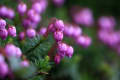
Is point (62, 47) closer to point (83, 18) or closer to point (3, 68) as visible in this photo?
point (3, 68)

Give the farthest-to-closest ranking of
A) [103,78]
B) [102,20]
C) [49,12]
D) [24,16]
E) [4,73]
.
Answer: [102,20], [49,12], [103,78], [24,16], [4,73]

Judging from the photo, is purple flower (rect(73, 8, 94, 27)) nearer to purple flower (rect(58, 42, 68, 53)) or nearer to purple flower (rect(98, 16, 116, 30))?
purple flower (rect(98, 16, 116, 30))

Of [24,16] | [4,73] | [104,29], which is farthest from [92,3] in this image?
[4,73]

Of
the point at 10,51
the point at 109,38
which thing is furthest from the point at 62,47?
the point at 109,38

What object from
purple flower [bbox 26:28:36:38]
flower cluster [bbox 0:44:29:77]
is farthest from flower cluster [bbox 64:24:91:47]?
flower cluster [bbox 0:44:29:77]

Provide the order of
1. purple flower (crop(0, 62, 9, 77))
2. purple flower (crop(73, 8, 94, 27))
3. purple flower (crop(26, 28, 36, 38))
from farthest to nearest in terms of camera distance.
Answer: purple flower (crop(73, 8, 94, 27)) < purple flower (crop(26, 28, 36, 38)) < purple flower (crop(0, 62, 9, 77))

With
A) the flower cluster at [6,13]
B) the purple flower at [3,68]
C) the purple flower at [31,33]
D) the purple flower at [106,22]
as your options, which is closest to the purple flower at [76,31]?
→ the flower cluster at [6,13]

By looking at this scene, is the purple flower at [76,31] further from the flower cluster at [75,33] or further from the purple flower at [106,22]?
the purple flower at [106,22]

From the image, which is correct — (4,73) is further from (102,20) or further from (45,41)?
(102,20)
